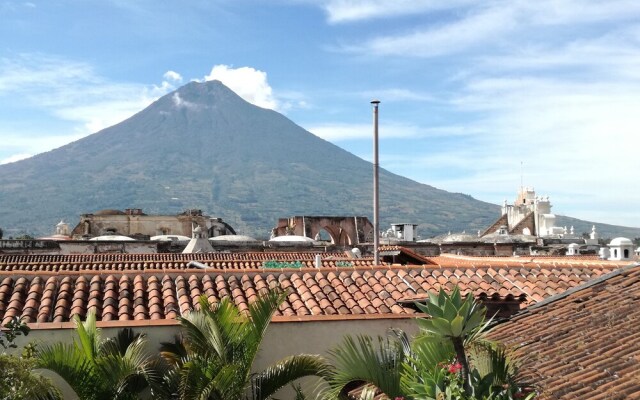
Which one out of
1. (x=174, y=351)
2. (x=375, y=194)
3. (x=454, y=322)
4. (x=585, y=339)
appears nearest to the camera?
(x=454, y=322)

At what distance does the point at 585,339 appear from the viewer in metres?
6.05

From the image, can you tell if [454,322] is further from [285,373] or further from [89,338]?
[89,338]

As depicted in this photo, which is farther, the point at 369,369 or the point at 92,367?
the point at 92,367

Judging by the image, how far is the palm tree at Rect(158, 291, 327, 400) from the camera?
6387mm

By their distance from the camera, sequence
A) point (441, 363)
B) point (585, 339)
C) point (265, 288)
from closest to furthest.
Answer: point (441, 363) → point (585, 339) → point (265, 288)

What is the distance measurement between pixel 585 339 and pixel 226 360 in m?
3.18

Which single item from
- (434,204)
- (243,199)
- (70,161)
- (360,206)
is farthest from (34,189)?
(434,204)

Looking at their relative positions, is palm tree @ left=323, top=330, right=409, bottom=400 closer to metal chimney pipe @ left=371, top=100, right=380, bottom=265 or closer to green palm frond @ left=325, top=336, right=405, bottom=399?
green palm frond @ left=325, top=336, right=405, bottom=399

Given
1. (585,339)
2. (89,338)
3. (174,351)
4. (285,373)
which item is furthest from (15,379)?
(585,339)

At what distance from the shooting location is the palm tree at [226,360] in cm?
639

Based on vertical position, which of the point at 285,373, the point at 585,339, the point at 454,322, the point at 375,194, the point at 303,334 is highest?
the point at 375,194

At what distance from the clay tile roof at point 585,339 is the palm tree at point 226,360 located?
206 centimetres

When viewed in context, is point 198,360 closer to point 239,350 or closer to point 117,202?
point 239,350

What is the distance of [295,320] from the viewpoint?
789 cm
